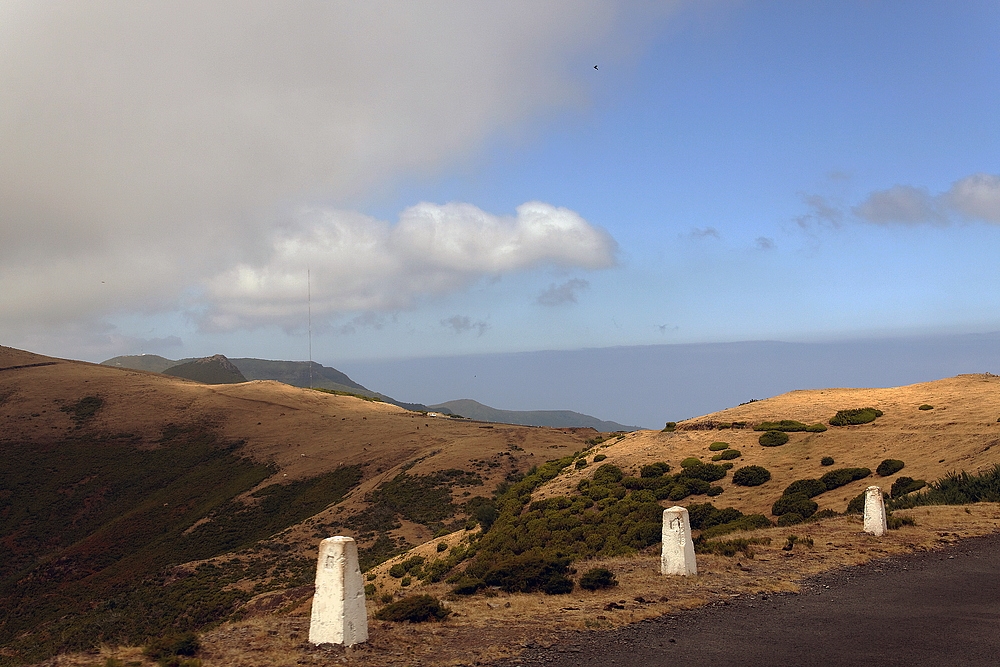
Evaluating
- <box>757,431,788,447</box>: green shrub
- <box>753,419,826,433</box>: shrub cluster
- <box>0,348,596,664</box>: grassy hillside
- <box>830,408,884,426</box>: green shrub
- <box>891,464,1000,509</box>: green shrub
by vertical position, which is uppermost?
<box>830,408,884,426</box>: green shrub

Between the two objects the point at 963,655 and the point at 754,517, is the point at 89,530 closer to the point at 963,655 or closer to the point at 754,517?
the point at 754,517

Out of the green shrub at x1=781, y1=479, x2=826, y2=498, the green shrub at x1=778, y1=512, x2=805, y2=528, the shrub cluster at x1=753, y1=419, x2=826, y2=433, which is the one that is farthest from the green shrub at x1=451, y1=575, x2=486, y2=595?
the shrub cluster at x1=753, y1=419, x2=826, y2=433

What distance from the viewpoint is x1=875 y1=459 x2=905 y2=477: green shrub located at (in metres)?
30.2

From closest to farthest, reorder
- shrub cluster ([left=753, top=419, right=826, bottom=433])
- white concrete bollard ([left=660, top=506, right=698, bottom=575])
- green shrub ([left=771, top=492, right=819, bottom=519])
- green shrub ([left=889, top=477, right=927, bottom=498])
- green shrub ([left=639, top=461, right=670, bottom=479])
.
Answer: white concrete bollard ([left=660, top=506, right=698, bottom=575]), green shrub ([left=771, top=492, right=819, bottom=519]), green shrub ([left=889, top=477, right=927, bottom=498]), green shrub ([left=639, top=461, right=670, bottom=479]), shrub cluster ([left=753, top=419, right=826, bottom=433])

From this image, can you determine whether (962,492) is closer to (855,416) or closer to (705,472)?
(705,472)

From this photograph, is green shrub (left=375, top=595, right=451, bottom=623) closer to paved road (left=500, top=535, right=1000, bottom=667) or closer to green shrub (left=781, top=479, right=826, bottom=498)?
paved road (left=500, top=535, right=1000, bottom=667)

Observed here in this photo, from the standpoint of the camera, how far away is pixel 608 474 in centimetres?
4034

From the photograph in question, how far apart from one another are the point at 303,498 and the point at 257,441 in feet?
83.9

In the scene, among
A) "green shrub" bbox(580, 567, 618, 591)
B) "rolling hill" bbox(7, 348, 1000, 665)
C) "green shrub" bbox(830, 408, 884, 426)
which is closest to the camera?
"rolling hill" bbox(7, 348, 1000, 665)

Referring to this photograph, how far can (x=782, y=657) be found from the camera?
961 centimetres

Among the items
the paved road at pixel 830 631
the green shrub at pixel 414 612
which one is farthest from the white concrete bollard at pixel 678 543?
the green shrub at pixel 414 612

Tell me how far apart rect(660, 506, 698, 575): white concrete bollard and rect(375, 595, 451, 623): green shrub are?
5.38 meters

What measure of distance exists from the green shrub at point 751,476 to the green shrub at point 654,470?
473 centimetres

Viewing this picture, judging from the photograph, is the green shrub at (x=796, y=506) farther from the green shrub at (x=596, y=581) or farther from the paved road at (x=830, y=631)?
the green shrub at (x=596, y=581)
